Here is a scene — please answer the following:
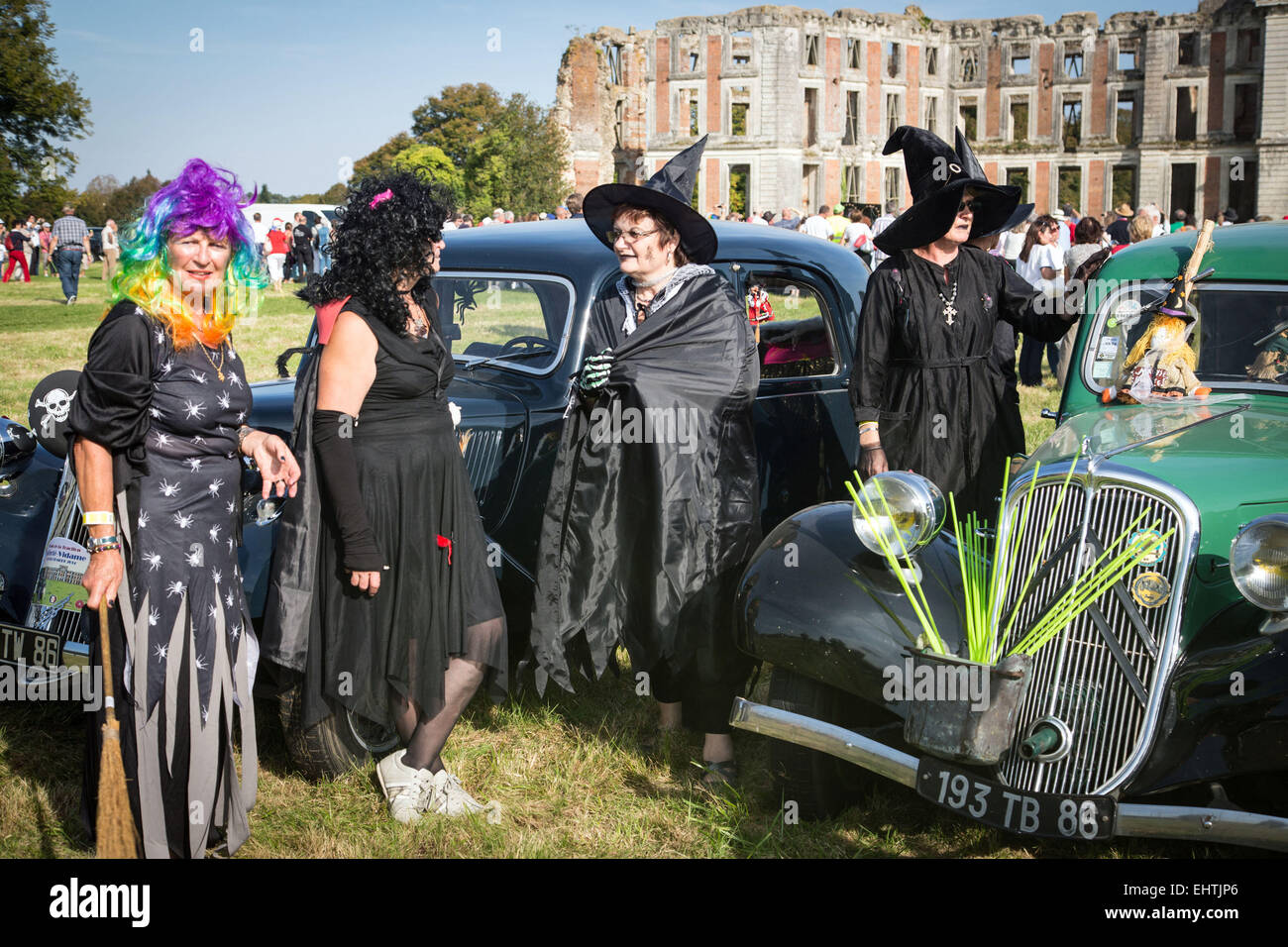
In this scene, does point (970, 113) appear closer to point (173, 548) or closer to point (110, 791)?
point (173, 548)

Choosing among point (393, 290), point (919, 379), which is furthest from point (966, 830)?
point (393, 290)

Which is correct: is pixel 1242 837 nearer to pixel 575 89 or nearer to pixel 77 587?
pixel 77 587

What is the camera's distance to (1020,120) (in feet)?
191

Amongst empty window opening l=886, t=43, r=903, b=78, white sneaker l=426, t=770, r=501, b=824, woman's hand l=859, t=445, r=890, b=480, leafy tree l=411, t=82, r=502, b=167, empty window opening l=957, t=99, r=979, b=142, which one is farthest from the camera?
leafy tree l=411, t=82, r=502, b=167

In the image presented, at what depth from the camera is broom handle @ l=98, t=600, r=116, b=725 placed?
2.87m

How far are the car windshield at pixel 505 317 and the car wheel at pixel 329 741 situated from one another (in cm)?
163

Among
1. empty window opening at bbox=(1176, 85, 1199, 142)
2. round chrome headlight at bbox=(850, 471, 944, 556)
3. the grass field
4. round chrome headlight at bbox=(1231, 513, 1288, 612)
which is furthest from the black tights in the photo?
empty window opening at bbox=(1176, 85, 1199, 142)

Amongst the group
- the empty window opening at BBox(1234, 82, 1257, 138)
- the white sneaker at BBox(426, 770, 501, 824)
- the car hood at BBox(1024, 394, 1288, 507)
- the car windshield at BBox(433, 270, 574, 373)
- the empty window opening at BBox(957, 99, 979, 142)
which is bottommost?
the white sneaker at BBox(426, 770, 501, 824)

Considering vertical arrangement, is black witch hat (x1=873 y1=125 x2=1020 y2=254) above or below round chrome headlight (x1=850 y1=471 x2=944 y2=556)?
above

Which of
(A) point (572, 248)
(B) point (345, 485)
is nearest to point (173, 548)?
(B) point (345, 485)

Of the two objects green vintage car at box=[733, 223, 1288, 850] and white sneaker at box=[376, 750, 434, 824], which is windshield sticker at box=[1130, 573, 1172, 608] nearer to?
green vintage car at box=[733, 223, 1288, 850]

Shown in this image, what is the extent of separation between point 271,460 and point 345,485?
23 cm

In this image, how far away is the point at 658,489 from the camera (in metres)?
3.83

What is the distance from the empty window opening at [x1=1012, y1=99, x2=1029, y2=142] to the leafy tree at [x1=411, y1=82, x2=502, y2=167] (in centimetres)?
3242
